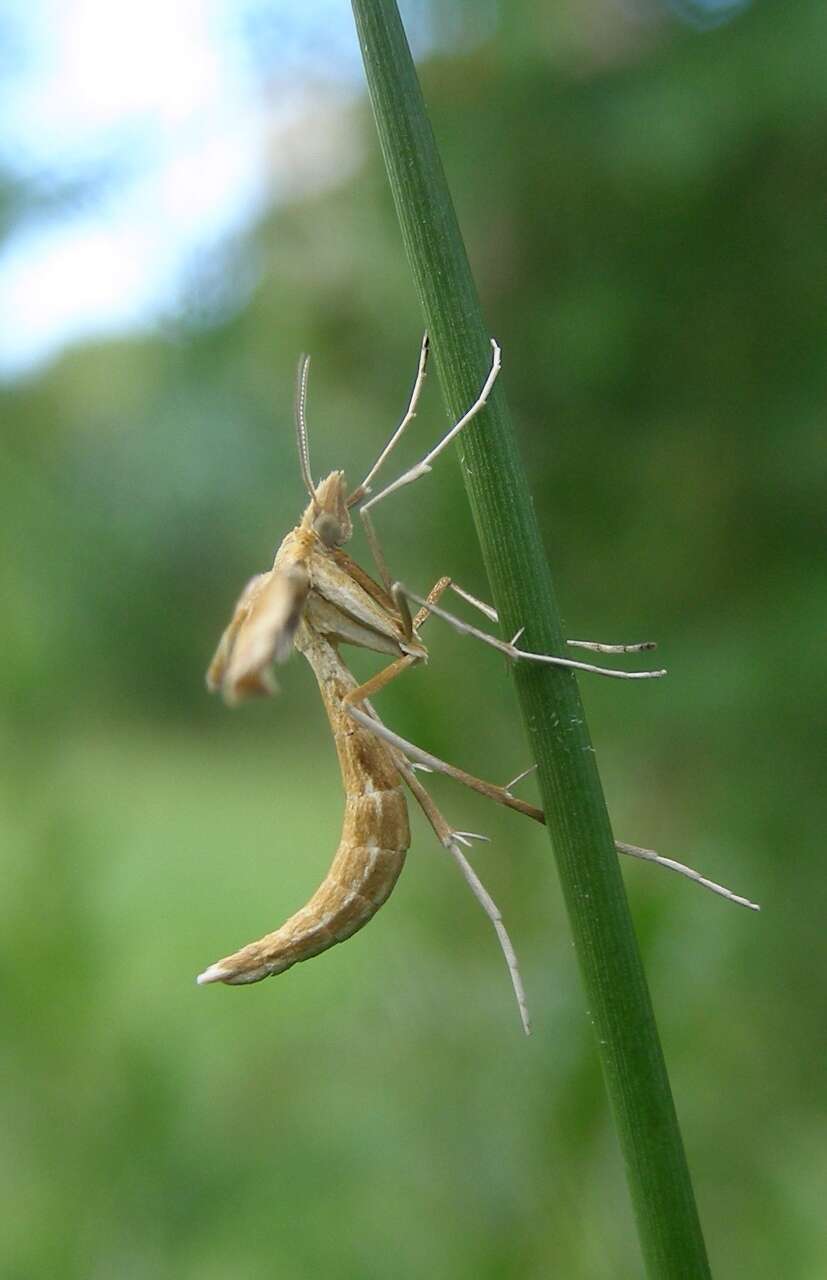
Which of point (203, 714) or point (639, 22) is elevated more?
point (639, 22)

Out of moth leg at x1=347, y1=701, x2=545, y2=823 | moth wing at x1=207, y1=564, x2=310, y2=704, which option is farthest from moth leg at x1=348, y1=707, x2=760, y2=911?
moth wing at x1=207, y1=564, x2=310, y2=704

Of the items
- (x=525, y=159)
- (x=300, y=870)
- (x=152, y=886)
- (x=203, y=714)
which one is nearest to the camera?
(x=525, y=159)

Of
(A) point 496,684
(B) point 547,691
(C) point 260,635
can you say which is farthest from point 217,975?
(A) point 496,684

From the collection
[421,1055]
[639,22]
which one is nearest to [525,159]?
[639,22]

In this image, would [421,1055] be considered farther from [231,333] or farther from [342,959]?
[231,333]

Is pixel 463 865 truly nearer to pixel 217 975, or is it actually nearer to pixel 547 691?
pixel 217 975

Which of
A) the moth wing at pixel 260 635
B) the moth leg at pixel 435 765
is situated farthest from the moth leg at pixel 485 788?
the moth wing at pixel 260 635
